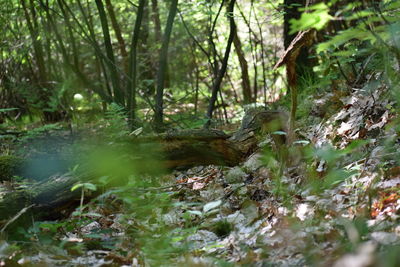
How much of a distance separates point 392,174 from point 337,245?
2.63 ft

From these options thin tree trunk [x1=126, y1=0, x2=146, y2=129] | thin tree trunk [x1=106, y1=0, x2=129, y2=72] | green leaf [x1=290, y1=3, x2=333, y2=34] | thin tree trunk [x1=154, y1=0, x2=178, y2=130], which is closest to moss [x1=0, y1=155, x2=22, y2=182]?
thin tree trunk [x1=126, y1=0, x2=146, y2=129]

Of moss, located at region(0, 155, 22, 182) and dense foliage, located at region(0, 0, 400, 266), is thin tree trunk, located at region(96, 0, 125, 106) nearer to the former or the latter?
dense foliage, located at region(0, 0, 400, 266)

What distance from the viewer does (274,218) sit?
294 cm

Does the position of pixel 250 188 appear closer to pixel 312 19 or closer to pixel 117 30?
pixel 312 19

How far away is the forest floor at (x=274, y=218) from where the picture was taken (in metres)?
2.29

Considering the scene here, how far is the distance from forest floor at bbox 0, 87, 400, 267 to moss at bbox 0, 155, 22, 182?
81 centimetres

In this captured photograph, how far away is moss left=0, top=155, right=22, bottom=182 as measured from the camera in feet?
14.0

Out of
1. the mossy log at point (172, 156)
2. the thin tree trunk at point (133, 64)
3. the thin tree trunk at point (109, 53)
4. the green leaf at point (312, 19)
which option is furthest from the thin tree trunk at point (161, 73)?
the green leaf at point (312, 19)

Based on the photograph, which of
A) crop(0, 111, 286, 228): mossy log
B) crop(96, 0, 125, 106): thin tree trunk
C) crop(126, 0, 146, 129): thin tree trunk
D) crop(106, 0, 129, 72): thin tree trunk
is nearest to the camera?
crop(0, 111, 286, 228): mossy log

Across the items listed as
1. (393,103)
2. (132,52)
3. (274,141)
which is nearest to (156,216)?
(274,141)

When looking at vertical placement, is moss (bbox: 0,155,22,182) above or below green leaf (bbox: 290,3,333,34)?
below

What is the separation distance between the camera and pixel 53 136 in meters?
6.64

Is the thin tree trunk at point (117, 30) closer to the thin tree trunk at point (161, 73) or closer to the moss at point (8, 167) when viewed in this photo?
the thin tree trunk at point (161, 73)

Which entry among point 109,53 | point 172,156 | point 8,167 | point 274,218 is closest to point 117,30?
point 109,53
